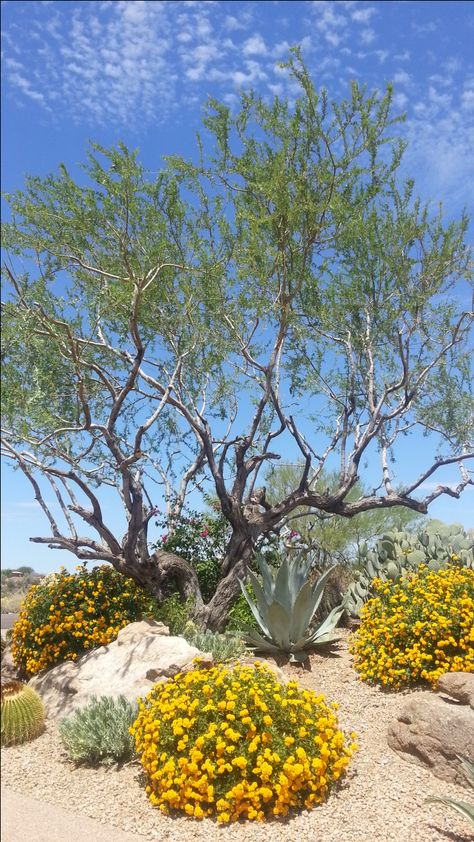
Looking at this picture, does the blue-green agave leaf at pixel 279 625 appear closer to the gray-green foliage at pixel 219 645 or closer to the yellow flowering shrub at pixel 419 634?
the gray-green foliage at pixel 219 645

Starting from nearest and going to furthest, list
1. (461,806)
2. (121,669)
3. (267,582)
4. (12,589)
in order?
(461,806)
(121,669)
(267,582)
(12,589)

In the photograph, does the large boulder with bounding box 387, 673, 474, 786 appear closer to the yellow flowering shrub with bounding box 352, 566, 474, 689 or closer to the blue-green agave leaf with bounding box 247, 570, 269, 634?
the yellow flowering shrub with bounding box 352, 566, 474, 689

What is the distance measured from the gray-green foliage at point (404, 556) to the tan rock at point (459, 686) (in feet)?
11.6

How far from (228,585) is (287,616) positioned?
5.84ft

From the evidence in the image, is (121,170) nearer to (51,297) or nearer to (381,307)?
(51,297)

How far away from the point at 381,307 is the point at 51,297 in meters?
5.73

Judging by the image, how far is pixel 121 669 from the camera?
802 centimetres

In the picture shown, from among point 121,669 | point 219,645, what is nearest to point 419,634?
point 219,645

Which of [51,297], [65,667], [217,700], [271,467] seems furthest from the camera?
[271,467]

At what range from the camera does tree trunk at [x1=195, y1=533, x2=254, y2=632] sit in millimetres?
10539

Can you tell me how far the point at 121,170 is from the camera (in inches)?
362

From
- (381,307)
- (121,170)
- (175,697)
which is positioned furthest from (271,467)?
(175,697)

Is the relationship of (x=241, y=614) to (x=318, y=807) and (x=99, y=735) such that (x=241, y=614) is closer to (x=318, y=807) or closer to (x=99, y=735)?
(x=99, y=735)

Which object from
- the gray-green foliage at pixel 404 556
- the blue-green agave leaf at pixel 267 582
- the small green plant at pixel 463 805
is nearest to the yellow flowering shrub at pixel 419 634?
the gray-green foliage at pixel 404 556
